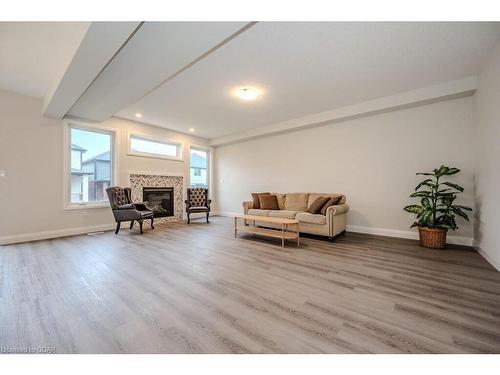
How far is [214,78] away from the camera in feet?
10.5

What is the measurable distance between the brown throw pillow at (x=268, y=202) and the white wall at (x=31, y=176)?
380cm

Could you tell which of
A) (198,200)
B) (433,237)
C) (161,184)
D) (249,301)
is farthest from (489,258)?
(161,184)

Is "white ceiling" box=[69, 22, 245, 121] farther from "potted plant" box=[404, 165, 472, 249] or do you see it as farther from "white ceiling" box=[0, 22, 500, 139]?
"potted plant" box=[404, 165, 472, 249]

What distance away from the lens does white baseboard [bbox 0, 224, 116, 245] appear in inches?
140

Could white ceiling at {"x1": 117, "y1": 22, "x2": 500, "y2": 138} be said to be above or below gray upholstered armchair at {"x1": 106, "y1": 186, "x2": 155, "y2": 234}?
above

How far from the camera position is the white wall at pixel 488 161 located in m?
2.48

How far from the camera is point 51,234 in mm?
3965

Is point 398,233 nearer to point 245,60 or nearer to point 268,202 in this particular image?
point 268,202

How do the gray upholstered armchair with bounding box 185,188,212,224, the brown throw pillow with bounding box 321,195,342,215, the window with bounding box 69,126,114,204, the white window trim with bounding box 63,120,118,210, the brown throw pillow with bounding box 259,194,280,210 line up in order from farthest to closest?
the gray upholstered armchair with bounding box 185,188,212,224 → the brown throw pillow with bounding box 259,194,280,210 → the window with bounding box 69,126,114,204 → the white window trim with bounding box 63,120,118,210 → the brown throw pillow with bounding box 321,195,342,215

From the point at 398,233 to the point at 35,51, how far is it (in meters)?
6.37

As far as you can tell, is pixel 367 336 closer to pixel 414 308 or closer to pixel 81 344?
pixel 414 308

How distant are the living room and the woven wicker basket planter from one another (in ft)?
0.10

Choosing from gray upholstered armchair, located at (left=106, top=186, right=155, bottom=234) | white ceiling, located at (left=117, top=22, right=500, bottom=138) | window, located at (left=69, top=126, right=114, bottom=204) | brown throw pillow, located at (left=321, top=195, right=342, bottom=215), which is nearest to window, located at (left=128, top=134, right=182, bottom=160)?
window, located at (left=69, top=126, right=114, bottom=204)
